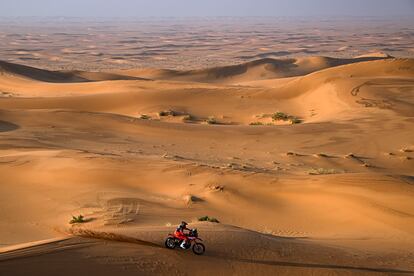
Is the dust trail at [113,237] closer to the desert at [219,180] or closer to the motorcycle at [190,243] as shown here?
the desert at [219,180]

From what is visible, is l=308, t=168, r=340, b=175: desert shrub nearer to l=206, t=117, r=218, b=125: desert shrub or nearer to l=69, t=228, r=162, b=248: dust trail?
l=69, t=228, r=162, b=248: dust trail

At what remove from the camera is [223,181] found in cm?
1033

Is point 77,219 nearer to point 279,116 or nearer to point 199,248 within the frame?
point 199,248

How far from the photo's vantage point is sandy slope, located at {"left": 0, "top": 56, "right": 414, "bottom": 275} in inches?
219

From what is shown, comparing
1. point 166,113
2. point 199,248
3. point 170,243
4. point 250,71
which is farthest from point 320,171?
point 250,71

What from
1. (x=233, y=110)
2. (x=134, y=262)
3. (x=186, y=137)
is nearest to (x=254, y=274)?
(x=134, y=262)

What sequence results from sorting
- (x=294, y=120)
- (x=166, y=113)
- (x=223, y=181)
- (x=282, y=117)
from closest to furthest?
(x=223, y=181)
(x=294, y=120)
(x=282, y=117)
(x=166, y=113)

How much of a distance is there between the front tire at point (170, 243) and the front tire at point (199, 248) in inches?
8.4

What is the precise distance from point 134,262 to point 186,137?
37.0ft

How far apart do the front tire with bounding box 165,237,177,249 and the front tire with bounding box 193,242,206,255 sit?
0.21 meters

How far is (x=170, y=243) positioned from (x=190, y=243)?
21 centimetres

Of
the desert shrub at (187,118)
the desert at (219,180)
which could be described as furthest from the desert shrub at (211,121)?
the desert shrub at (187,118)

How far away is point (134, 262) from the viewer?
5066mm

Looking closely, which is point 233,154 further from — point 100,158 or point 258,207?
point 258,207
